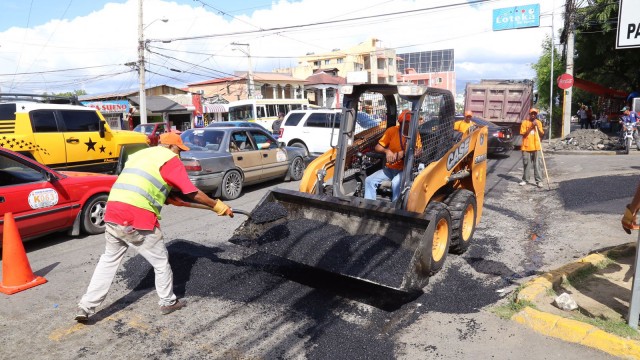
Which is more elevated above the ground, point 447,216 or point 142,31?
point 142,31

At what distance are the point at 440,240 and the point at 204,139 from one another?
642 cm

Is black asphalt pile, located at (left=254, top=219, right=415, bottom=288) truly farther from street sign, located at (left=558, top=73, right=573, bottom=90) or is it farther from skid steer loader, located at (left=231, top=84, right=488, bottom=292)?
street sign, located at (left=558, top=73, right=573, bottom=90)

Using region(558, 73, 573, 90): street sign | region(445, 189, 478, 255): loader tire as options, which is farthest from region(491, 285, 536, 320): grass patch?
region(558, 73, 573, 90): street sign

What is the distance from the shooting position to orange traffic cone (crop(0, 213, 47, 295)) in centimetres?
485

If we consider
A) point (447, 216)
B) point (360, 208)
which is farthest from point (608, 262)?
point (360, 208)

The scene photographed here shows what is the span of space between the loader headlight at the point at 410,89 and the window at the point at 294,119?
1007cm

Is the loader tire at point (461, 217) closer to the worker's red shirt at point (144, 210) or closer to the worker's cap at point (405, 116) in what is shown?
the worker's cap at point (405, 116)

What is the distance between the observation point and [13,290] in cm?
481

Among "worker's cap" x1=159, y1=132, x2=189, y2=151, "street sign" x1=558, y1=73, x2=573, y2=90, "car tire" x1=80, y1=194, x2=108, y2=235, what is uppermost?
"street sign" x1=558, y1=73, x2=573, y2=90

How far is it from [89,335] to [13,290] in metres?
1.58

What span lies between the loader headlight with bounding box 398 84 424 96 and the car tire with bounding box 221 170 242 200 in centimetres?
531

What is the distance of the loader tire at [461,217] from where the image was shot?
18.1 ft

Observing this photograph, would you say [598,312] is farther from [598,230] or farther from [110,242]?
[110,242]

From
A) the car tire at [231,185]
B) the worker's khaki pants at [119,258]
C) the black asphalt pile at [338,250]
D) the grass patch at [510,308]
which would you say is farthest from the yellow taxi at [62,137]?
the grass patch at [510,308]
